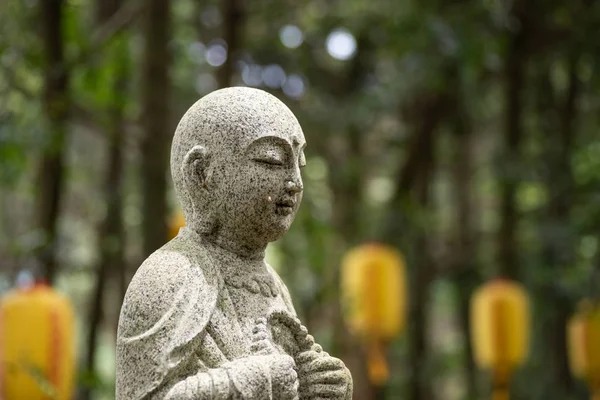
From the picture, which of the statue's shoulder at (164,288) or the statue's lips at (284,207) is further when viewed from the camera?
the statue's lips at (284,207)

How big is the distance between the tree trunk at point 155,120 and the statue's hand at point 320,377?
10.6 ft

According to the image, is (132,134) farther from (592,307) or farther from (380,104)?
(592,307)

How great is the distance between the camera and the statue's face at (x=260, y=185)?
11.3ft

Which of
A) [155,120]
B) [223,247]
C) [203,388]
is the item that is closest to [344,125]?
[155,120]

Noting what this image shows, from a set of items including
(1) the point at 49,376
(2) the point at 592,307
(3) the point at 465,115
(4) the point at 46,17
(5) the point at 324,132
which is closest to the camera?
(1) the point at 49,376

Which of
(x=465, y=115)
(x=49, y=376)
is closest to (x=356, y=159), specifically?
(x=465, y=115)

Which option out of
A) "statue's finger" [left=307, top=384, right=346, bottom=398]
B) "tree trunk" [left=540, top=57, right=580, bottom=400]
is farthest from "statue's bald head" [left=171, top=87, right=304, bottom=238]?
"tree trunk" [left=540, top=57, right=580, bottom=400]

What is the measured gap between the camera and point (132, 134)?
753cm

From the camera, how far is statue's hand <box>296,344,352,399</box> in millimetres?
3471

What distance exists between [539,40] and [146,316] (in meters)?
7.68

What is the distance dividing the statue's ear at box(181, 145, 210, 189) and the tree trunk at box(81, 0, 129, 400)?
4405 mm

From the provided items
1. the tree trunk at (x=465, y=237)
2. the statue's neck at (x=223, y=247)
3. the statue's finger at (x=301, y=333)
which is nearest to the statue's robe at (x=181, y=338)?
the statue's neck at (x=223, y=247)

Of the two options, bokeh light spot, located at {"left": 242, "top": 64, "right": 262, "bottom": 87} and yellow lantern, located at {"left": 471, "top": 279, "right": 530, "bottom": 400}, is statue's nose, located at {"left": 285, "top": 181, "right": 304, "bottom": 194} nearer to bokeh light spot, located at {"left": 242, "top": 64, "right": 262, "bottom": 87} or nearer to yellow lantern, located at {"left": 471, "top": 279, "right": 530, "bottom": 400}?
yellow lantern, located at {"left": 471, "top": 279, "right": 530, "bottom": 400}

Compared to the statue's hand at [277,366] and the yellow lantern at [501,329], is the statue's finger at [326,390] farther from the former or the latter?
the yellow lantern at [501,329]
